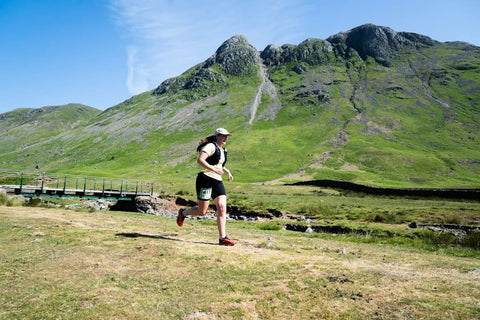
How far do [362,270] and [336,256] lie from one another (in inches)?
62.1

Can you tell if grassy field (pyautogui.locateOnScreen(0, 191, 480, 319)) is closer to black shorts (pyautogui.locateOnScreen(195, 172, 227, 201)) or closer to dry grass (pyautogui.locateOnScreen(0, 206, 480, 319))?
dry grass (pyautogui.locateOnScreen(0, 206, 480, 319))

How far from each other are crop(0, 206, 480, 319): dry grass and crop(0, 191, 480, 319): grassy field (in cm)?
2

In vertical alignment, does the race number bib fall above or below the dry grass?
above

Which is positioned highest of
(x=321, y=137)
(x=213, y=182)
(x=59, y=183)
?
(x=321, y=137)

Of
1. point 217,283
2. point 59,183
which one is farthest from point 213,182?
point 59,183

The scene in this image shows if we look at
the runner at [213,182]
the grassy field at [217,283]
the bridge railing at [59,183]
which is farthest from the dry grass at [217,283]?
the bridge railing at [59,183]

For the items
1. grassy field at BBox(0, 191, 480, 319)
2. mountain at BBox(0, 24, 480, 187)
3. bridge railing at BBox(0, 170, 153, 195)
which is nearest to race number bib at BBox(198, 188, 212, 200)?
grassy field at BBox(0, 191, 480, 319)

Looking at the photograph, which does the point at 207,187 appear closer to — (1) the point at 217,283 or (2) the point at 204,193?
(2) the point at 204,193

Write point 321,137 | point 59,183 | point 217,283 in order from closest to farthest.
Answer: point 217,283, point 59,183, point 321,137

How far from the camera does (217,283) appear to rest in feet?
16.4

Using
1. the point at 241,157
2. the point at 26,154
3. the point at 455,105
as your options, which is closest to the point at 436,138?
the point at 455,105

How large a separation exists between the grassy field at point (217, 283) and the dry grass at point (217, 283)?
0.6 inches

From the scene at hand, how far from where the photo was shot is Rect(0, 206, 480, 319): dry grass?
3898 millimetres

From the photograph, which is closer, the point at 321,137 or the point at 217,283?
the point at 217,283
